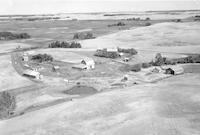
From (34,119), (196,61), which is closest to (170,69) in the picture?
(196,61)

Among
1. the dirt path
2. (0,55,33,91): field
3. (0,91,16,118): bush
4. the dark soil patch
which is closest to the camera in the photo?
the dirt path

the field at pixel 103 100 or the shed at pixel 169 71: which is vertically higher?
the shed at pixel 169 71

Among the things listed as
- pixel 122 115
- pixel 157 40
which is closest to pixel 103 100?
A: pixel 122 115

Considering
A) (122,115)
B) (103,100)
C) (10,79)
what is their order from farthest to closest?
(10,79) < (103,100) < (122,115)

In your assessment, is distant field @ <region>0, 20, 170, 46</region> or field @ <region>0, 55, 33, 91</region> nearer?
field @ <region>0, 55, 33, 91</region>

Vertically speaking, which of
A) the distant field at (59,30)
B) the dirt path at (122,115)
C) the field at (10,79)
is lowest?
the dirt path at (122,115)

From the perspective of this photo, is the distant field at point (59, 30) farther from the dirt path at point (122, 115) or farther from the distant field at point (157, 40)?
the dirt path at point (122, 115)

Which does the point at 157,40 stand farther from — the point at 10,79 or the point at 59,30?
the point at 59,30

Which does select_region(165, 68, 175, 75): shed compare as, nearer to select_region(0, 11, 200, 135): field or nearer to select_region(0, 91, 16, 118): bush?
select_region(0, 11, 200, 135): field

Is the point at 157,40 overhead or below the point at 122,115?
overhead

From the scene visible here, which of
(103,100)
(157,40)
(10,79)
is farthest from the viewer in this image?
(157,40)

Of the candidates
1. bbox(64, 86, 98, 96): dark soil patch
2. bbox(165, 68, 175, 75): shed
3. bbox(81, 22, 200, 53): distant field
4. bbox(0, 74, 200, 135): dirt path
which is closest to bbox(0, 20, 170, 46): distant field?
bbox(81, 22, 200, 53): distant field

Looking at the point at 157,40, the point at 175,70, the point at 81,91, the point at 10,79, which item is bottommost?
the point at 81,91

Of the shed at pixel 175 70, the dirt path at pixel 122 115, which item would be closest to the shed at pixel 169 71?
the shed at pixel 175 70
